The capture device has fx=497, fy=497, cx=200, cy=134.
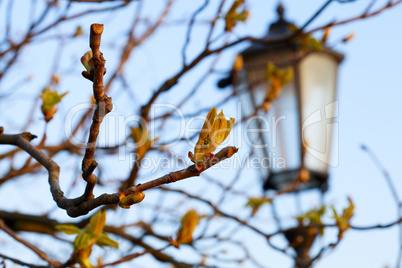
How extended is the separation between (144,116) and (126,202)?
1.16 metres

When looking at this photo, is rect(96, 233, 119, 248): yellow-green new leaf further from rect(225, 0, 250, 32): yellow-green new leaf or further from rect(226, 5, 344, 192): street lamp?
rect(226, 5, 344, 192): street lamp

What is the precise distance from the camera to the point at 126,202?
2.51ft

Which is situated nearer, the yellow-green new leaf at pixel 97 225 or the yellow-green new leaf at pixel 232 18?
the yellow-green new leaf at pixel 97 225

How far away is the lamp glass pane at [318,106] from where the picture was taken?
270 centimetres

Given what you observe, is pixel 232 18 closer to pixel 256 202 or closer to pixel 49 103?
pixel 49 103

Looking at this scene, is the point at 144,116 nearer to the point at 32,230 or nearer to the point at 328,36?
the point at 32,230

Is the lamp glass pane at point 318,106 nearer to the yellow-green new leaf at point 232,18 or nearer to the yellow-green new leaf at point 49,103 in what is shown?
the yellow-green new leaf at point 232,18

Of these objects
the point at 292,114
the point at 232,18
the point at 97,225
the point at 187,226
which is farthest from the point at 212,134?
the point at 292,114

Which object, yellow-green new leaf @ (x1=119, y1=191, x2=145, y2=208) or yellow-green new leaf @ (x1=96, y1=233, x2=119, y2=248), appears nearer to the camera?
yellow-green new leaf @ (x1=119, y1=191, x2=145, y2=208)

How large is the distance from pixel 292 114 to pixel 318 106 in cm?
22

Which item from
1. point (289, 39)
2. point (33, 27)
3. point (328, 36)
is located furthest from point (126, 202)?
point (328, 36)

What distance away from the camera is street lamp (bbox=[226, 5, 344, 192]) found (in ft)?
8.63

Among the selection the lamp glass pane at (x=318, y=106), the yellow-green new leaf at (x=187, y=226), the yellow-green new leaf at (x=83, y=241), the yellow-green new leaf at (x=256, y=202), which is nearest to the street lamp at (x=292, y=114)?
the lamp glass pane at (x=318, y=106)

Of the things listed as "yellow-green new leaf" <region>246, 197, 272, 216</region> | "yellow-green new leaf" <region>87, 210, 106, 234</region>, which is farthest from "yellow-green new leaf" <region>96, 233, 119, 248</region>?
"yellow-green new leaf" <region>246, 197, 272, 216</region>
